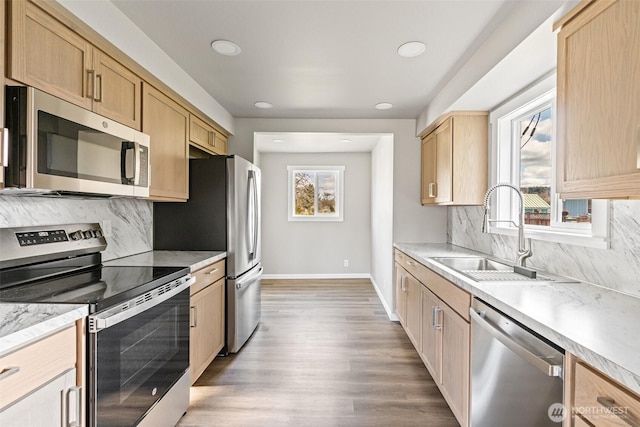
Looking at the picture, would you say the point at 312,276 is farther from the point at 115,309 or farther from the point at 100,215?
the point at 115,309

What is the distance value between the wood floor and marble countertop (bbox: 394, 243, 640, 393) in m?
0.99

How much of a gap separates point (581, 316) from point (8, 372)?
1.81 meters

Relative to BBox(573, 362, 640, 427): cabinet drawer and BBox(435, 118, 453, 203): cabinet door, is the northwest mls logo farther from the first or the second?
BBox(435, 118, 453, 203): cabinet door

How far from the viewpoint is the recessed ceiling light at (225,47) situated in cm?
211

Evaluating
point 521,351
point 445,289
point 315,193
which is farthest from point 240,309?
point 315,193

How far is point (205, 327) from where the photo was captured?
8.00ft

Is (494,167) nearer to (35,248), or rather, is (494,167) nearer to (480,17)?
(480,17)

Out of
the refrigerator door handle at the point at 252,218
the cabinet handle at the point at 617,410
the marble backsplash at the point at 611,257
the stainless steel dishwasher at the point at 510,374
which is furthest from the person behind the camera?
the refrigerator door handle at the point at 252,218

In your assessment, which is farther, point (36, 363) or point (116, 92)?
point (116, 92)

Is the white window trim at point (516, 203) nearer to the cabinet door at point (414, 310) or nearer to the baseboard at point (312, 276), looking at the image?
the cabinet door at point (414, 310)

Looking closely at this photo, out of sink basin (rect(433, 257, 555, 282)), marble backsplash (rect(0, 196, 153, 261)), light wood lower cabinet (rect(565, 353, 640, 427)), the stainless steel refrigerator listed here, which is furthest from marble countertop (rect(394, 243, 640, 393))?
marble backsplash (rect(0, 196, 153, 261))

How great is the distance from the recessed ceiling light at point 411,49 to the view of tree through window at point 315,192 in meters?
3.70

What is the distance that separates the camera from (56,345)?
1.12 m

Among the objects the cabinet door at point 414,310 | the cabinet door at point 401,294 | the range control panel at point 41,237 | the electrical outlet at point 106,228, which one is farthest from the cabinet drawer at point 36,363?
the cabinet door at point 401,294
